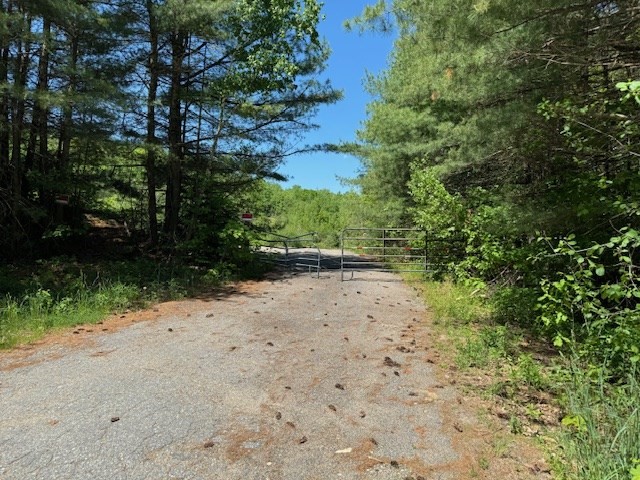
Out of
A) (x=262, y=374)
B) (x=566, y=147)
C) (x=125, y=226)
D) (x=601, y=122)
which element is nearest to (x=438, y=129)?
(x=566, y=147)

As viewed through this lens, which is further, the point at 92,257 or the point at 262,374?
the point at 92,257

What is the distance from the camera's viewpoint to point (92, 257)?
40.7 feet

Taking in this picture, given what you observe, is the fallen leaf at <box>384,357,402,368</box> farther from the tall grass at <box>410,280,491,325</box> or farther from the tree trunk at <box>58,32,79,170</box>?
the tree trunk at <box>58,32,79,170</box>

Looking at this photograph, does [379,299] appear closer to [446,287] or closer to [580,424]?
[446,287]

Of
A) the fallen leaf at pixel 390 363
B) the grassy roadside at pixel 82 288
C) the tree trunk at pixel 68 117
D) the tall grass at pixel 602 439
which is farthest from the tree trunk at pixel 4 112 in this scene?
the tall grass at pixel 602 439

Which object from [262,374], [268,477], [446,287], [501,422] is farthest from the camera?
[446,287]

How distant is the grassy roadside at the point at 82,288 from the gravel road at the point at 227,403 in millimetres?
516

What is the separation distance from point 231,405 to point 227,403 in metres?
0.06

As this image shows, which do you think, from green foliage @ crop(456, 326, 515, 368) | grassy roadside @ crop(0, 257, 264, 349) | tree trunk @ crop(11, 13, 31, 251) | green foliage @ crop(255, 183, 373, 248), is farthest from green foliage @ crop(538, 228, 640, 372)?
green foliage @ crop(255, 183, 373, 248)

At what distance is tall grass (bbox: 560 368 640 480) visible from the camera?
8.96ft

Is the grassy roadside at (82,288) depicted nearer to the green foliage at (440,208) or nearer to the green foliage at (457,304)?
the green foliage at (457,304)

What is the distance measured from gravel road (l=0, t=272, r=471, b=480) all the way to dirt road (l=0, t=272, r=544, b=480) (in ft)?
0.04

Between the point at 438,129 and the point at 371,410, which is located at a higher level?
the point at 438,129

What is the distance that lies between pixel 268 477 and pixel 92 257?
36.3 ft
